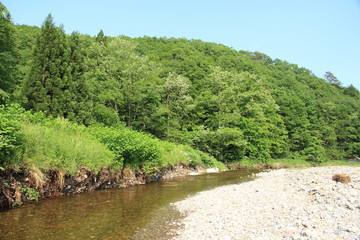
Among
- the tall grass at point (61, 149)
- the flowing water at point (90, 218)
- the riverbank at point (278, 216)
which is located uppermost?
the tall grass at point (61, 149)

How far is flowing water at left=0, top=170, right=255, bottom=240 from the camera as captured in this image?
790 centimetres

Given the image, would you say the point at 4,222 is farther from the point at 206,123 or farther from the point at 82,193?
the point at 206,123

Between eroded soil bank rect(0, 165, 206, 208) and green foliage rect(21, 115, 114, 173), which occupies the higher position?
green foliage rect(21, 115, 114, 173)

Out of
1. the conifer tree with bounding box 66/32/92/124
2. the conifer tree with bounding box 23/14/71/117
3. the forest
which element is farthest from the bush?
the conifer tree with bounding box 66/32/92/124

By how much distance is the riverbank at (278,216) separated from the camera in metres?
6.86

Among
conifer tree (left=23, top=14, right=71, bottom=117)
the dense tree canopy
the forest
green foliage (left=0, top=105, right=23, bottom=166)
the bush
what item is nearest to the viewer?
green foliage (left=0, top=105, right=23, bottom=166)

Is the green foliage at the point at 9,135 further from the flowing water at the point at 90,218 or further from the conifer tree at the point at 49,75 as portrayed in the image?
the conifer tree at the point at 49,75

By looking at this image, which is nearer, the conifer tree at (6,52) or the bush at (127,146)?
the bush at (127,146)

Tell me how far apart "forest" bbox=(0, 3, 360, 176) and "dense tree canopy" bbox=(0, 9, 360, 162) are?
0.50ft

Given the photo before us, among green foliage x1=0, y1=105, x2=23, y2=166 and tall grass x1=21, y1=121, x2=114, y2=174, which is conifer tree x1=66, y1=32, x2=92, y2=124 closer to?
tall grass x1=21, y1=121, x2=114, y2=174

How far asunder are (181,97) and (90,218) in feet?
114

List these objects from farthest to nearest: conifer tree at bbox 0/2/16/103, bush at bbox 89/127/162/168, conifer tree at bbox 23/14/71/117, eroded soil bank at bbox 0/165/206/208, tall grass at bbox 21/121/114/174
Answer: conifer tree at bbox 23/14/71/117
conifer tree at bbox 0/2/16/103
bush at bbox 89/127/162/168
tall grass at bbox 21/121/114/174
eroded soil bank at bbox 0/165/206/208

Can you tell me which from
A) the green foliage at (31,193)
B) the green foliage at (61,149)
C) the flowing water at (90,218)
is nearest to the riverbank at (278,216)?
the flowing water at (90,218)

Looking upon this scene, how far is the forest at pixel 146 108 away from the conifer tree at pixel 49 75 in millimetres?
99
